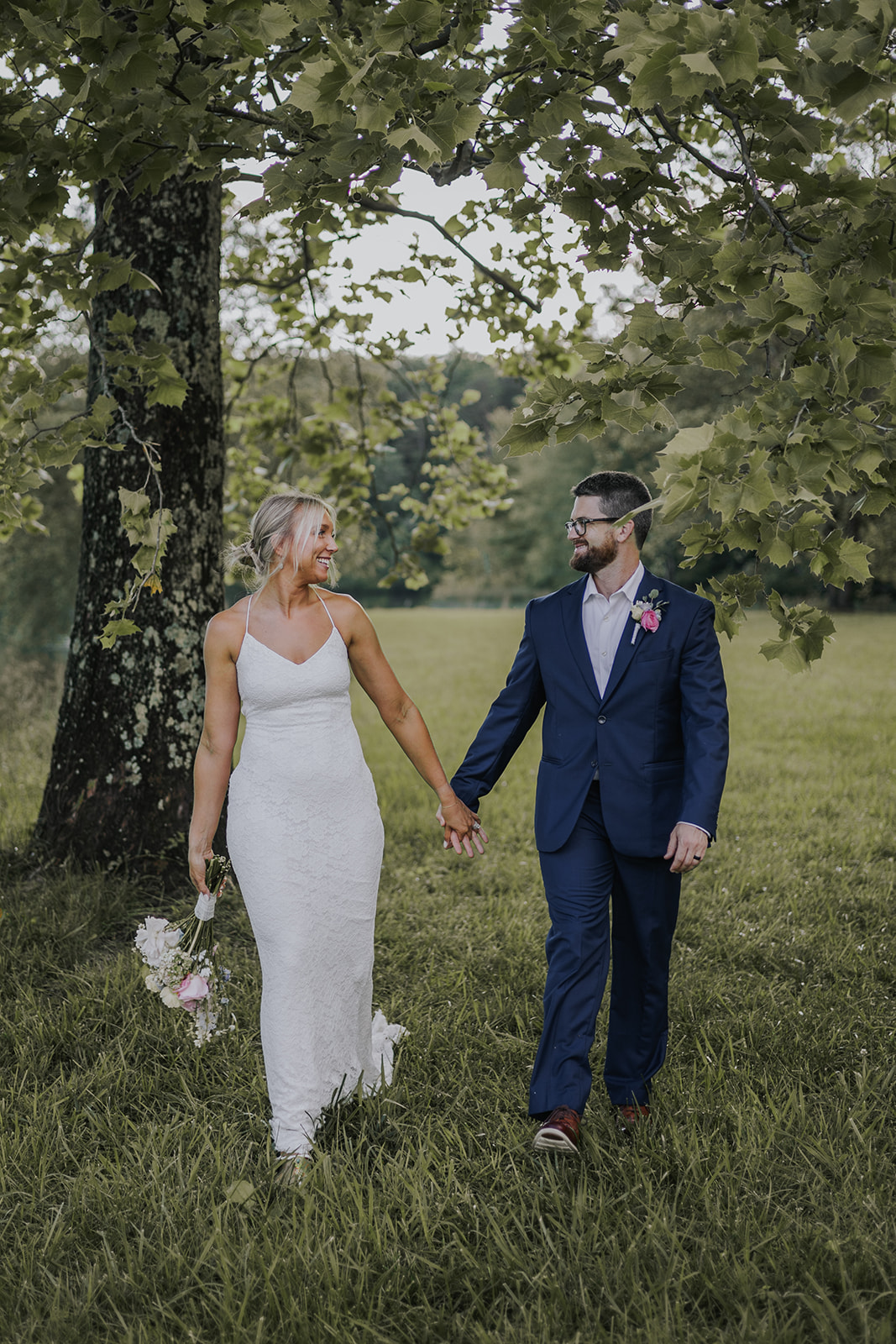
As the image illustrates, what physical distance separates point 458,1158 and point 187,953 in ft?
3.98

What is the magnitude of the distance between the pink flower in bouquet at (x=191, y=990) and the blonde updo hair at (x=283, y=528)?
1.46m

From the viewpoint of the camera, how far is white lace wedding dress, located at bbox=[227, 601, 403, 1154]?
3.54 meters

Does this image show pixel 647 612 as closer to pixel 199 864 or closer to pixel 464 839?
pixel 464 839

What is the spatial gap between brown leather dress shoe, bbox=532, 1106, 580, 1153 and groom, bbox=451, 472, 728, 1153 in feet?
0.03

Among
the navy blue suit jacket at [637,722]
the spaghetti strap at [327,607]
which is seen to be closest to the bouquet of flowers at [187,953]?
the spaghetti strap at [327,607]

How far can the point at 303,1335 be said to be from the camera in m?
2.62

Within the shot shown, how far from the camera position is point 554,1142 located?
3.36m

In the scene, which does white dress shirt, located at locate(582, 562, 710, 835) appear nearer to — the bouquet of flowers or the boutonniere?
the boutonniere

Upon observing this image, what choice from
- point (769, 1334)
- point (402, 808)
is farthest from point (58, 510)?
point (769, 1334)

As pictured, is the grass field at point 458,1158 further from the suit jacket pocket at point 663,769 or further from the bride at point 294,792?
the suit jacket pocket at point 663,769

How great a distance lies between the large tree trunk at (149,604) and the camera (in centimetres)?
589

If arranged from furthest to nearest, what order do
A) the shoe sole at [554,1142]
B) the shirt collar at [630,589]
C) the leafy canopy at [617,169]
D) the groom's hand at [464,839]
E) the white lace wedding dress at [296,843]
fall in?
the groom's hand at [464,839] → the shirt collar at [630,589] → the white lace wedding dress at [296,843] → the shoe sole at [554,1142] → the leafy canopy at [617,169]

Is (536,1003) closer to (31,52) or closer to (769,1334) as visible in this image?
(769,1334)

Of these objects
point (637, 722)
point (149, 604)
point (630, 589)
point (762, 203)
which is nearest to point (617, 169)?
point (762, 203)
